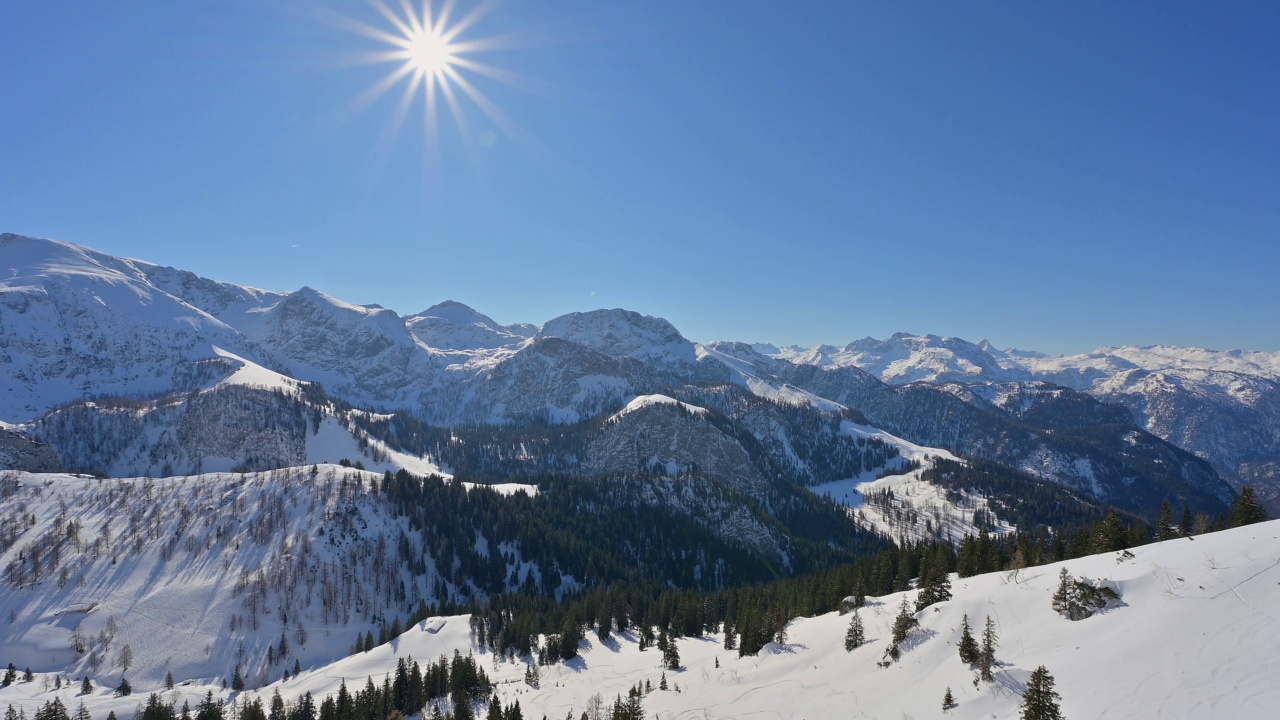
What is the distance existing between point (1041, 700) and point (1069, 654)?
28.1 ft

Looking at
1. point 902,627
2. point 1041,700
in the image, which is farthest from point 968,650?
point 1041,700

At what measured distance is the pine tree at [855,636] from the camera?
54281mm

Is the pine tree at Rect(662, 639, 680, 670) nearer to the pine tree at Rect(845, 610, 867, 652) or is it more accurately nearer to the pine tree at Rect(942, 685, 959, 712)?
the pine tree at Rect(845, 610, 867, 652)

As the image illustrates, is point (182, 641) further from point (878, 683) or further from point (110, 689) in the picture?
point (878, 683)

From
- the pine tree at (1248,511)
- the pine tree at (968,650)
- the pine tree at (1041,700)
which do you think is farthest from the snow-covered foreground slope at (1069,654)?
the pine tree at (1248,511)

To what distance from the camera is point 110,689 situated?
10688 cm

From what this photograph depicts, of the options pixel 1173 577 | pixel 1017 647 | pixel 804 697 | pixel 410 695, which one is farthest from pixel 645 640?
pixel 1173 577

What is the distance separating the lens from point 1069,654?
3488 cm

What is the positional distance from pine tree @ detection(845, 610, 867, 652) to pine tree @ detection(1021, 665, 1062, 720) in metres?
25.2

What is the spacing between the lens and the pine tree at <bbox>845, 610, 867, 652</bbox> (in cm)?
5428

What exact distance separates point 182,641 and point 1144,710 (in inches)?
6514

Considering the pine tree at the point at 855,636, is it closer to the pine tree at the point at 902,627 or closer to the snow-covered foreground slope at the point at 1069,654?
the snow-covered foreground slope at the point at 1069,654

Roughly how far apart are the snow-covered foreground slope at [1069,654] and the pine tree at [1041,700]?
1.68 meters

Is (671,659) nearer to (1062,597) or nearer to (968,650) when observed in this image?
(968,650)
